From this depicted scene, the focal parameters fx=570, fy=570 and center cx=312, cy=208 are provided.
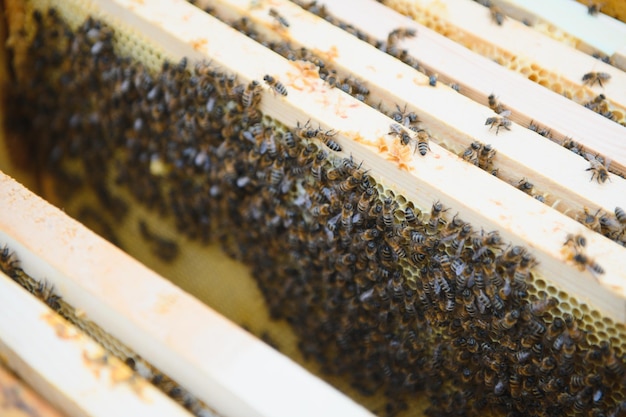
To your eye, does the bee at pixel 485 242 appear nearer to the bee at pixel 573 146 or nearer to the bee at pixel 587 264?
the bee at pixel 587 264

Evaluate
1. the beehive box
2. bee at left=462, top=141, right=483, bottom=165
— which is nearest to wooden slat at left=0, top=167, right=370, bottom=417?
the beehive box

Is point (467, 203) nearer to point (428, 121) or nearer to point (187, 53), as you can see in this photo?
point (428, 121)

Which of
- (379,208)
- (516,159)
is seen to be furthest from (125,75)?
(516,159)

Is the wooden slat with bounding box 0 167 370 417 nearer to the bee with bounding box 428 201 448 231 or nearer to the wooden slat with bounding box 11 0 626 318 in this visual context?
the wooden slat with bounding box 11 0 626 318

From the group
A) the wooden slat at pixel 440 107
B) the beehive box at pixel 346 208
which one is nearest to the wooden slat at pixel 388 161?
the beehive box at pixel 346 208

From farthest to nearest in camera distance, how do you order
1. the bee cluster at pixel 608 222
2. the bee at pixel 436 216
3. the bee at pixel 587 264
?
1. the bee at pixel 436 216
2. the bee cluster at pixel 608 222
3. the bee at pixel 587 264

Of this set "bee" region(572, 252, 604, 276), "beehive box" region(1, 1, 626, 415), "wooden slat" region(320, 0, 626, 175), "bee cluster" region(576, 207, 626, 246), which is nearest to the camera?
"beehive box" region(1, 1, 626, 415)

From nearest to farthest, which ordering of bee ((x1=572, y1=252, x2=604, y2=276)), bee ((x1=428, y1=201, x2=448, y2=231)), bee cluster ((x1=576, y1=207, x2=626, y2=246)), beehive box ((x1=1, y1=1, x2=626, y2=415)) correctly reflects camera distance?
1. beehive box ((x1=1, y1=1, x2=626, y2=415))
2. bee ((x1=572, y1=252, x2=604, y2=276))
3. bee cluster ((x1=576, y1=207, x2=626, y2=246))
4. bee ((x1=428, y1=201, x2=448, y2=231))
